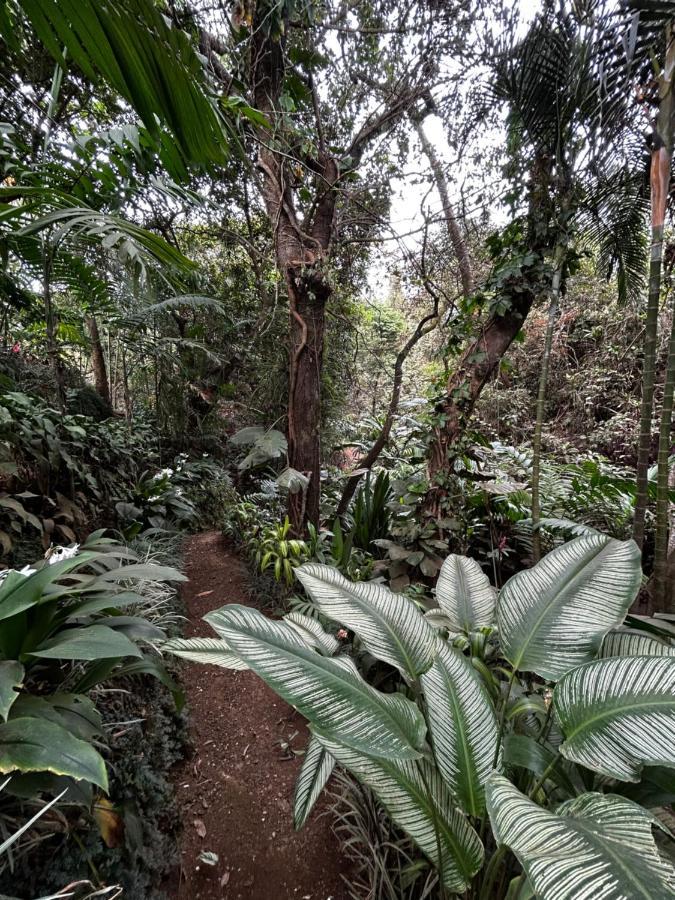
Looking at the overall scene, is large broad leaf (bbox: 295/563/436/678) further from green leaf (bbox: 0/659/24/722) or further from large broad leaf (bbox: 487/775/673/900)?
green leaf (bbox: 0/659/24/722)

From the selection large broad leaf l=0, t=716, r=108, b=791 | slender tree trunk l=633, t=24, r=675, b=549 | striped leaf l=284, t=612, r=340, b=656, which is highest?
slender tree trunk l=633, t=24, r=675, b=549

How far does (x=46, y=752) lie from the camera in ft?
2.32

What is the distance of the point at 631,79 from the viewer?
1.68 meters

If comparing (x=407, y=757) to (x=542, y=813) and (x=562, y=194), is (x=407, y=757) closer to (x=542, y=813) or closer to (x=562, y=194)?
(x=542, y=813)

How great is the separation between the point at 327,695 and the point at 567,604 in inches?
27.7

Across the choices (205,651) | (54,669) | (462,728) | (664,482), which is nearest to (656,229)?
(664,482)

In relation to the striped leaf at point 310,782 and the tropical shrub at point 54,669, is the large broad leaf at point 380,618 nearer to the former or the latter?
the striped leaf at point 310,782

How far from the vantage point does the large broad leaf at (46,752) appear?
2.23ft

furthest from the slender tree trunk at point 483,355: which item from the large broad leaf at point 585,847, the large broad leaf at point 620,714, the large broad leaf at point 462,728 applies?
the large broad leaf at point 585,847

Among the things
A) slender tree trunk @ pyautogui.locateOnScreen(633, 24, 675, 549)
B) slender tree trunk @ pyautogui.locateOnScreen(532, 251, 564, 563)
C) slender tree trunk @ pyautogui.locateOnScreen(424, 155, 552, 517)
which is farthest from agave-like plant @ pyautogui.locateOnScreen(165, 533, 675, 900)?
slender tree trunk @ pyautogui.locateOnScreen(424, 155, 552, 517)

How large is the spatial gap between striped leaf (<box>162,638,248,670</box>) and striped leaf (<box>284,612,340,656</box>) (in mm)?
229

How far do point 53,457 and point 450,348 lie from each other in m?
2.70

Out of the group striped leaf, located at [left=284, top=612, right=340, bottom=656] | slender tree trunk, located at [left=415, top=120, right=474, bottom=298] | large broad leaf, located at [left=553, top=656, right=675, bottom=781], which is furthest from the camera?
slender tree trunk, located at [left=415, top=120, right=474, bottom=298]

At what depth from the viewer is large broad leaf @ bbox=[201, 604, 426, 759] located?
677mm
